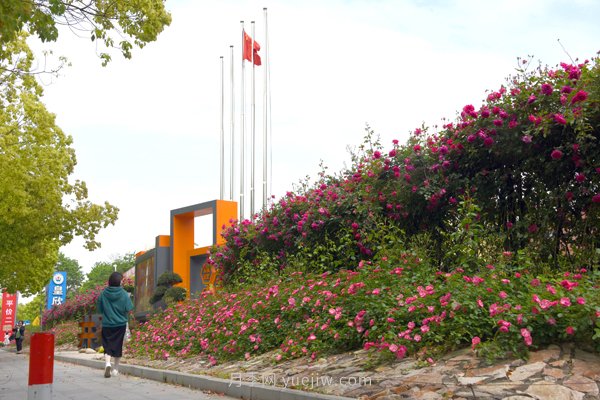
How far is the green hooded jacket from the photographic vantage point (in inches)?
406

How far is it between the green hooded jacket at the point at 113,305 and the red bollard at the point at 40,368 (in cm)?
615

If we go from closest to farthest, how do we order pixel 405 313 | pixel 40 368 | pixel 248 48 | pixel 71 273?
1. pixel 40 368
2. pixel 405 313
3. pixel 248 48
4. pixel 71 273

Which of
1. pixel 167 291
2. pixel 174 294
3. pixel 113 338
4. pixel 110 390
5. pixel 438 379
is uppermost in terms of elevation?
pixel 167 291

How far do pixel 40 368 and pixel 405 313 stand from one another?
13.9 feet

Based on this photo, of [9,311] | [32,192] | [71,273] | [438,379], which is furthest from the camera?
[71,273]

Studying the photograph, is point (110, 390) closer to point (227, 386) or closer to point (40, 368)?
point (227, 386)

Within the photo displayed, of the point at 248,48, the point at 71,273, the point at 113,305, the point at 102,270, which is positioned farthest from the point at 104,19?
the point at 71,273

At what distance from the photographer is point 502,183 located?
10039 millimetres

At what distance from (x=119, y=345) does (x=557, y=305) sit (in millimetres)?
7491

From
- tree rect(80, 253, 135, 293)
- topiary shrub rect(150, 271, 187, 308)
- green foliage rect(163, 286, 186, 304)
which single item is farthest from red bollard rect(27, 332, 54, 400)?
tree rect(80, 253, 135, 293)

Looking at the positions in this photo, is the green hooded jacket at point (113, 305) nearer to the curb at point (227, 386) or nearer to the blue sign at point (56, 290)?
the curb at point (227, 386)

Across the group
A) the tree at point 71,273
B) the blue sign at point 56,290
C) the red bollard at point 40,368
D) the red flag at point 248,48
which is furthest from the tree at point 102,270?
the red bollard at point 40,368

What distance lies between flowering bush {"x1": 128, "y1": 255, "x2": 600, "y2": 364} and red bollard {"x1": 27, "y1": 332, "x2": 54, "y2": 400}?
141 inches

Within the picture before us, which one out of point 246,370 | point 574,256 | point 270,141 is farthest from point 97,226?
point 574,256
